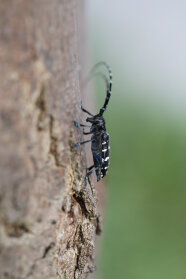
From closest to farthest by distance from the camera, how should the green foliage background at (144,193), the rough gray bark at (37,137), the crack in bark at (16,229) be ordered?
1. the rough gray bark at (37,137)
2. the crack in bark at (16,229)
3. the green foliage background at (144,193)

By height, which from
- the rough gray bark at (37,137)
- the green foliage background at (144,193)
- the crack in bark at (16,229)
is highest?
the green foliage background at (144,193)

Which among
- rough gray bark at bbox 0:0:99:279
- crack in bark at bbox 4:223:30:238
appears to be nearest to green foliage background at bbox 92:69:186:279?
rough gray bark at bbox 0:0:99:279

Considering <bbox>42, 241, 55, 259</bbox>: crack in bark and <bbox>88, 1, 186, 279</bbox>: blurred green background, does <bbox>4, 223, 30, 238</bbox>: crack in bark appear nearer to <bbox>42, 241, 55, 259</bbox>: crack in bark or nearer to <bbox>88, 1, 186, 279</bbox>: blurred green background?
<bbox>42, 241, 55, 259</bbox>: crack in bark

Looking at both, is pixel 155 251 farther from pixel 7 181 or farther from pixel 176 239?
pixel 7 181

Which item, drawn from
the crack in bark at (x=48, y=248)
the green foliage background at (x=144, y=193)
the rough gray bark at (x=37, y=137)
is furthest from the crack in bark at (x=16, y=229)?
the green foliage background at (x=144, y=193)

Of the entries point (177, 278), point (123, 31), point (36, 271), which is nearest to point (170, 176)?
point (177, 278)

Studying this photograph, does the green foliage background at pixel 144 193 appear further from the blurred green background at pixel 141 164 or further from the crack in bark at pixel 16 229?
the crack in bark at pixel 16 229

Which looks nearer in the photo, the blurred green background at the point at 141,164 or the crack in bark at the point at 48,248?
the crack in bark at the point at 48,248

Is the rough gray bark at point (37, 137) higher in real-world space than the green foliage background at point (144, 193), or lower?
lower
